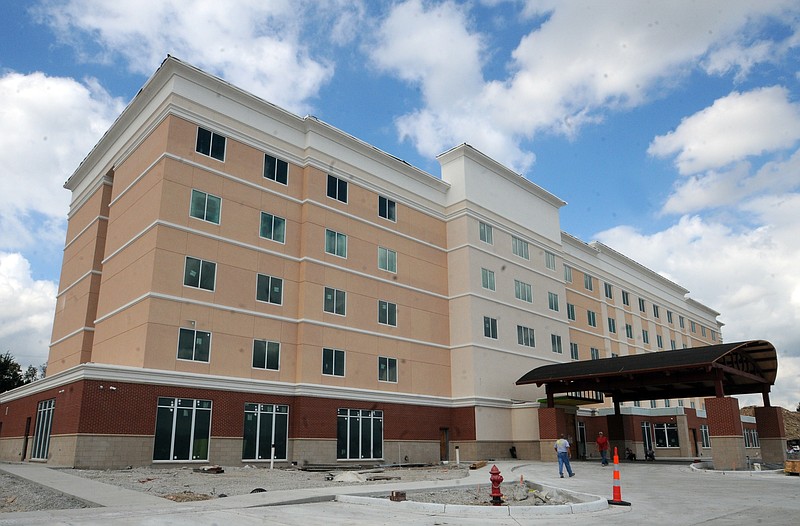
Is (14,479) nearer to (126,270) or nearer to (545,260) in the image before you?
(126,270)

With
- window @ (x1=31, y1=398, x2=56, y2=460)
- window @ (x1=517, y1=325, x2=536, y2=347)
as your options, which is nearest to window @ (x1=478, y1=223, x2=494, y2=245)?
window @ (x1=517, y1=325, x2=536, y2=347)

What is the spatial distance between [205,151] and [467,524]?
25.5 m

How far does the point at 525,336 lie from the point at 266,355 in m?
21.6

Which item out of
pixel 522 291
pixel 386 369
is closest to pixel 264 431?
pixel 386 369

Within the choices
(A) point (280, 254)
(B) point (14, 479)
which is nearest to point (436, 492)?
(B) point (14, 479)

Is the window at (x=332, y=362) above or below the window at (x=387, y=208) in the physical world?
below

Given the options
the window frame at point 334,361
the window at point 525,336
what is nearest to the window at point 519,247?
the window at point 525,336

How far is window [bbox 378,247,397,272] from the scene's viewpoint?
40.7 metres

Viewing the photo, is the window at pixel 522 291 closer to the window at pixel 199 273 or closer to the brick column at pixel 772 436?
the brick column at pixel 772 436

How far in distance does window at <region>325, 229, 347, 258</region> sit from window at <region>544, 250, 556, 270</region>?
20.2 metres

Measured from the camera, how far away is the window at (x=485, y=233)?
46344mm

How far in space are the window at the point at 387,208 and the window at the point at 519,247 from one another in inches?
435

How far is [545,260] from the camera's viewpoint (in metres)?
52.0

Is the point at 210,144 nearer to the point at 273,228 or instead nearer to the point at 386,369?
the point at 273,228
